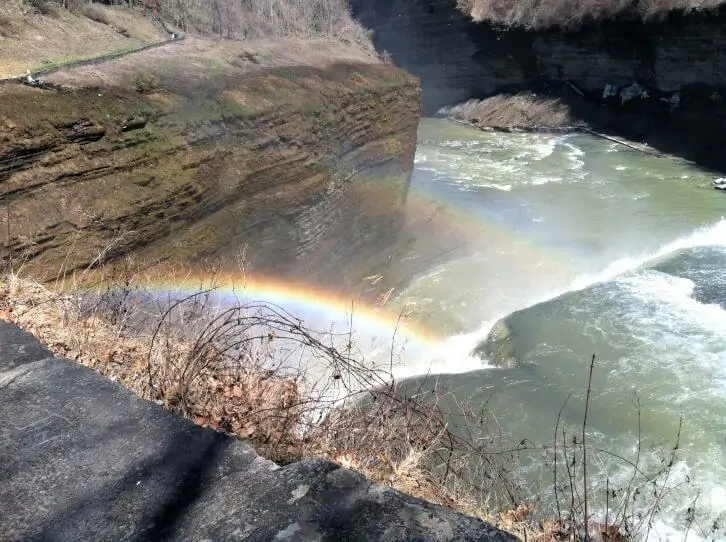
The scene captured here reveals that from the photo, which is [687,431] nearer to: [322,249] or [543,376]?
[543,376]

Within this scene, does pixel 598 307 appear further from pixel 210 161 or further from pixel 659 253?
pixel 210 161

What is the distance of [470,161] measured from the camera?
21.0 m

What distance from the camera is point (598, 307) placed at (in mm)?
10297

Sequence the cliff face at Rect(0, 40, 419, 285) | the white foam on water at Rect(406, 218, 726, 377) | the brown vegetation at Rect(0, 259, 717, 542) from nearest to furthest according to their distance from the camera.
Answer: the brown vegetation at Rect(0, 259, 717, 542) → the cliff face at Rect(0, 40, 419, 285) → the white foam on water at Rect(406, 218, 726, 377)

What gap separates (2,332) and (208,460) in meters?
1.50

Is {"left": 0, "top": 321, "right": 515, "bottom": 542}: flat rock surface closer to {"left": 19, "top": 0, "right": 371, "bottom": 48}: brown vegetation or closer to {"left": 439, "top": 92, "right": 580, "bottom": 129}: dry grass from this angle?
{"left": 19, "top": 0, "right": 371, "bottom": 48}: brown vegetation

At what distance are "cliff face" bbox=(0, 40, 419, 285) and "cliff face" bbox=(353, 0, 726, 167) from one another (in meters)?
13.9

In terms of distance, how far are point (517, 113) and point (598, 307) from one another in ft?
64.4

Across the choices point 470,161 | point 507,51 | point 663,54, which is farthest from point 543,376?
point 507,51

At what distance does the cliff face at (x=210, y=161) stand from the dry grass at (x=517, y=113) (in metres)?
14.3

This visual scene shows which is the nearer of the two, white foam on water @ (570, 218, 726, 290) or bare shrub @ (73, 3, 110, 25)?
bare shrub @ (73, 3, 110, 25)

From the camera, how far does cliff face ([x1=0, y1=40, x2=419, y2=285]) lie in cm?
670

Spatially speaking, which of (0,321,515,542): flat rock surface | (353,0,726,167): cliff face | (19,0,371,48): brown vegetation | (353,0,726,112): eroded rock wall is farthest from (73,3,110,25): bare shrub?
(353,0,726,112): eroded rock wall

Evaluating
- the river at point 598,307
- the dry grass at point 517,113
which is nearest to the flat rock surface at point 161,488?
the river at point 598,307
